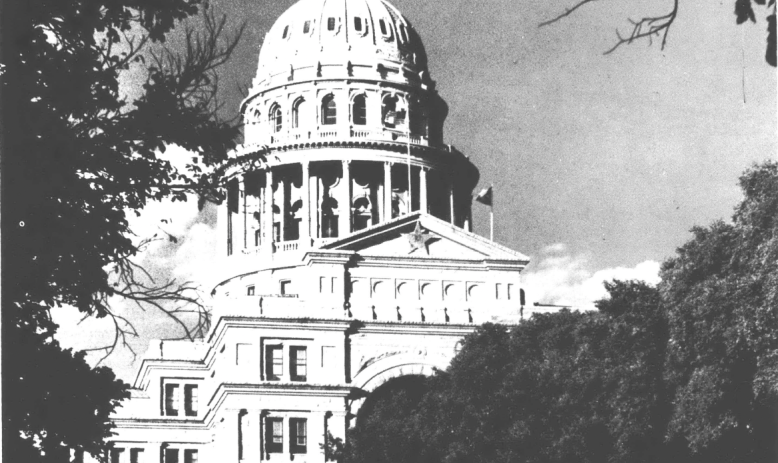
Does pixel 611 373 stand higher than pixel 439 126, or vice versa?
pixel 439 126

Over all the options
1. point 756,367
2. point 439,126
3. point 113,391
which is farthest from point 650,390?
point 439,126

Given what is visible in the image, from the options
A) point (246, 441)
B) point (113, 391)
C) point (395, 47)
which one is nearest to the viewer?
point (113, 391)

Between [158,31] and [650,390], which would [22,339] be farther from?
[650,390]

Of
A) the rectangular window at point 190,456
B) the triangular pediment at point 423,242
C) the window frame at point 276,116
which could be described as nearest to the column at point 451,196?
the window frame at point 276,116

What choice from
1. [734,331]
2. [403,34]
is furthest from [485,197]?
[734,331]

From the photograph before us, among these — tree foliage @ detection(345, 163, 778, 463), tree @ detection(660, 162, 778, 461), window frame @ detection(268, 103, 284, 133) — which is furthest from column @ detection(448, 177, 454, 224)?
tree @ detection(660, 162, 778, 461)

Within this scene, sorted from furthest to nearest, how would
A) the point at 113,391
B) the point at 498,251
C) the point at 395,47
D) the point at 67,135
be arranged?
the point at 395,47, the point at 498,251, the point at 113,391, the point at 67,135
